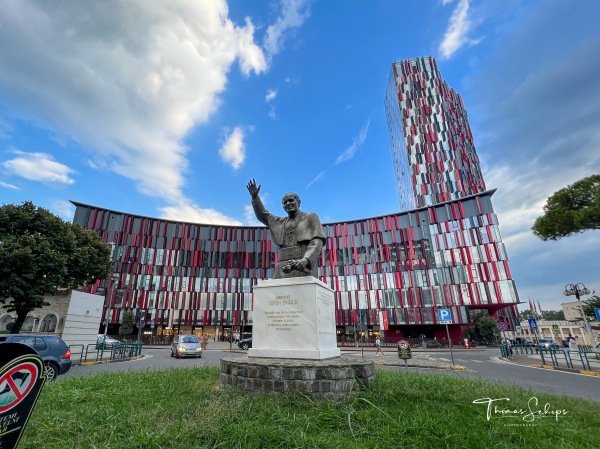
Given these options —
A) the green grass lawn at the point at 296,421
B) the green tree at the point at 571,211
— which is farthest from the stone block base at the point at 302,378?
the green tree at the point at 571,211

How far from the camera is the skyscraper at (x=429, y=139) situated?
215ft

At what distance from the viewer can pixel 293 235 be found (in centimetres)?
704

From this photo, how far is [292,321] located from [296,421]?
232 centimetres

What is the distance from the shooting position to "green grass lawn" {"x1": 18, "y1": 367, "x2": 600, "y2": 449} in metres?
3.20

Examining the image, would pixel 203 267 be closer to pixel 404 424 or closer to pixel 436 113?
pixel 404 424

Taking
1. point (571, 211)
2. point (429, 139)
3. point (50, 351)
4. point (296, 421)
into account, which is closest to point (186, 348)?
point (50, 351)

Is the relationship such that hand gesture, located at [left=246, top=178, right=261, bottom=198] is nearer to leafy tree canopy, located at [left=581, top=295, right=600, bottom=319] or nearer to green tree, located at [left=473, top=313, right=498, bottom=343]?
leafy tree canopy, located at [left=581, top=295, right=600, bottom=319]

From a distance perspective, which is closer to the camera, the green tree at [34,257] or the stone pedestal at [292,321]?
the stone pedestal at [292,321]

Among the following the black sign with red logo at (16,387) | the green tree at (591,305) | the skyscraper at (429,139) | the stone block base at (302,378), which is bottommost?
the stone block base at (302,378)

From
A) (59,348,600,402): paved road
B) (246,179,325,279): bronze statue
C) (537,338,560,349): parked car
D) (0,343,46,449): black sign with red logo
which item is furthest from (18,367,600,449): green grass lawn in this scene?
(537,338,560,349): parked car

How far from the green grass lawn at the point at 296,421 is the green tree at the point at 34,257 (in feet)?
58.7

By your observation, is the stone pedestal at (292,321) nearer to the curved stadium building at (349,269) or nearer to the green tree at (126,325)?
the curved stadium building at (349,269)

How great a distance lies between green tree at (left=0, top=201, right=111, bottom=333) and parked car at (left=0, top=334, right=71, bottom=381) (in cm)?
956

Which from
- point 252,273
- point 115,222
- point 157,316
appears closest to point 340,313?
point 252,273
